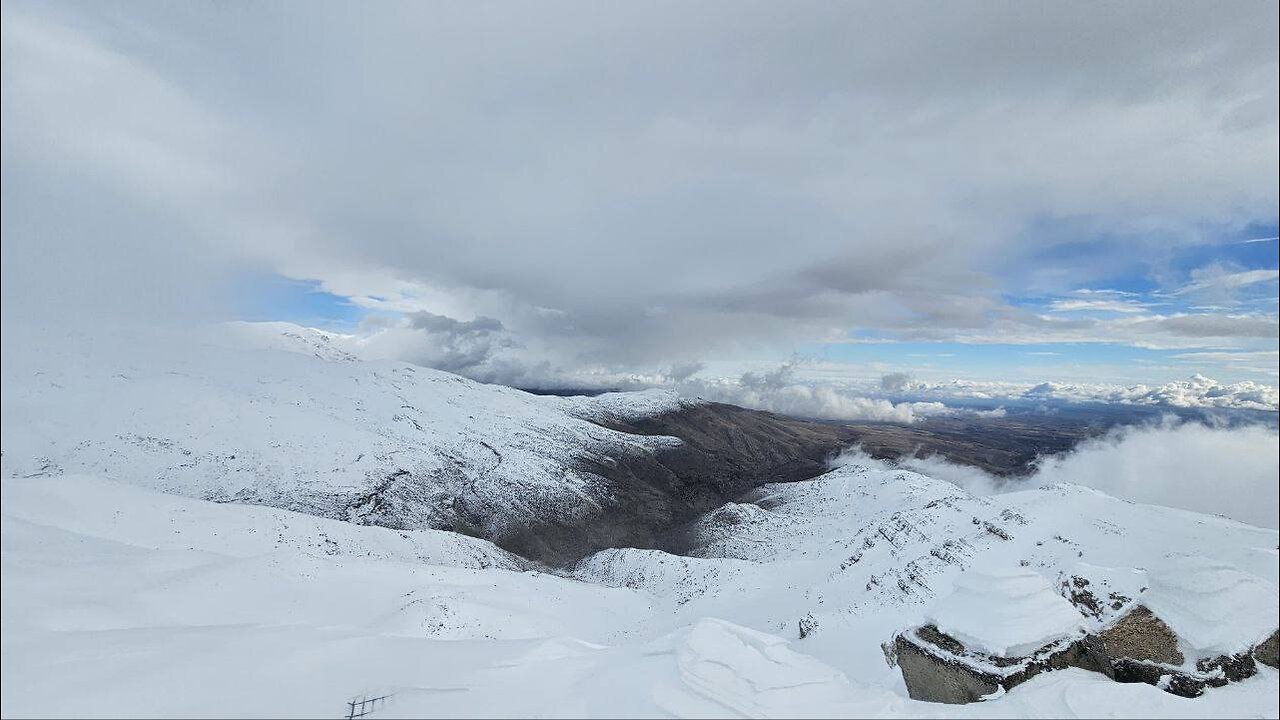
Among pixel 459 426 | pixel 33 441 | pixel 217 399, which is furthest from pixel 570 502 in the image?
pixel 33 441

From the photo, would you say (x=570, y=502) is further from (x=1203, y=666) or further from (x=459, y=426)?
(x=1203, y=666)

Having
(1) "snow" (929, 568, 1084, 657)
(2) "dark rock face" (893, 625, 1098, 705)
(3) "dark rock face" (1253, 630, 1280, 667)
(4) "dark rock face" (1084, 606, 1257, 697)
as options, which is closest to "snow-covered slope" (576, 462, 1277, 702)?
(1) "snow" (929, 568, 1084, 657)

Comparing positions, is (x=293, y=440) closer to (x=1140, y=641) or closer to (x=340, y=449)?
(x=340, y=449)

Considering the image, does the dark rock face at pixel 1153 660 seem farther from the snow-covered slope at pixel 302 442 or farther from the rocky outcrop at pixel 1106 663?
the snow-covered slope at pixel 302 442

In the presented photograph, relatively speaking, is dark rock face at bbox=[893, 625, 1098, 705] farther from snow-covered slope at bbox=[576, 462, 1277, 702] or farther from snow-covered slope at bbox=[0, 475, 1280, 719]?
snow-covered slope at bbox=[0, 475, 1280, 719]

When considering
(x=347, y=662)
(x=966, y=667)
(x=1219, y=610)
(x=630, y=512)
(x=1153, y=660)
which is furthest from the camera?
(x=630, y=512)

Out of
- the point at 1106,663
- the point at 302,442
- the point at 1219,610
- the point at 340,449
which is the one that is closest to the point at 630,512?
the point at 340,449
